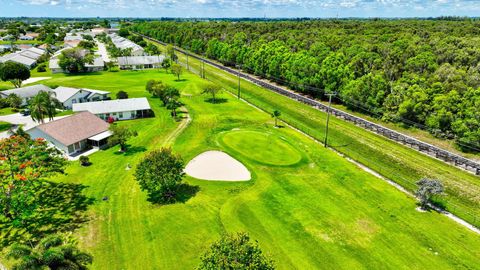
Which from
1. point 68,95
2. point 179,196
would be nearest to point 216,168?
point 179,196

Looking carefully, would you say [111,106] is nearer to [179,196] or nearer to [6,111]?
[6,111]

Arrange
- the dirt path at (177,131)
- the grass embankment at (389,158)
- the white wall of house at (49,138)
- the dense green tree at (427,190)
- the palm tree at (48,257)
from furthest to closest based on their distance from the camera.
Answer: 1. the dirt path at (177,131)
2. the white wall of house at (49,138)
3. the grass embankment at (389,158)
4. the dense green tree at (427,190)
5. the palm tree at (48,257)

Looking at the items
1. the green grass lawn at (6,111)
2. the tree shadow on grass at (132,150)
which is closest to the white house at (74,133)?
the tree shadow on grass at (132,150)

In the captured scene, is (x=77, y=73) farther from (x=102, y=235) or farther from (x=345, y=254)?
(x=345, y=254)

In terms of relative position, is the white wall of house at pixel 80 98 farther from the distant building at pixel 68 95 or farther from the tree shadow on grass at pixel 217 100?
the tree shadow on grass at pixel 217 100

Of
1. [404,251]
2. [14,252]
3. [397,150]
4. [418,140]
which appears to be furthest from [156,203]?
[418,140]

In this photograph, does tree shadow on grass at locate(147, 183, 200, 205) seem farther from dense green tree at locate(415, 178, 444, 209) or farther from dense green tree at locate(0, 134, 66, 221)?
dense green tree at locate(415, 178, 444, 209)
